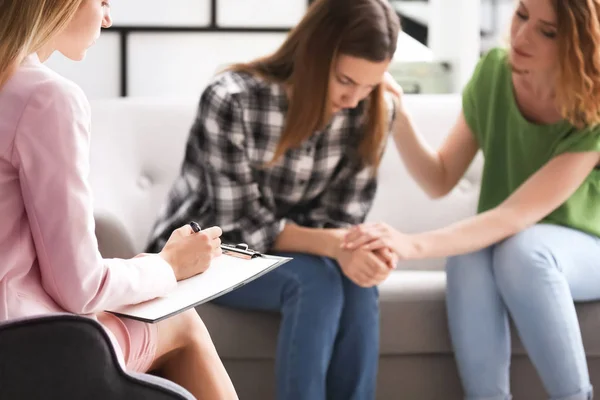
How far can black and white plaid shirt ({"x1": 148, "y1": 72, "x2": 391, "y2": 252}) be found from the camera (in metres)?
1.72

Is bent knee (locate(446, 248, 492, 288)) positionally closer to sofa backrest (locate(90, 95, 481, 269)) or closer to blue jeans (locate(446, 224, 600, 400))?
blue jeans (locate(446, 224, 600, 400))

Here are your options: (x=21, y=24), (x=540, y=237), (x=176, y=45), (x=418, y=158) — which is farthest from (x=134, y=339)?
(x=176, y=45)

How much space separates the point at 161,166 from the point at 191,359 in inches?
41.0

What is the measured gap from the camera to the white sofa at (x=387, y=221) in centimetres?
173

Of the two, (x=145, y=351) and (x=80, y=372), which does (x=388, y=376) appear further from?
(x=80, y=372)

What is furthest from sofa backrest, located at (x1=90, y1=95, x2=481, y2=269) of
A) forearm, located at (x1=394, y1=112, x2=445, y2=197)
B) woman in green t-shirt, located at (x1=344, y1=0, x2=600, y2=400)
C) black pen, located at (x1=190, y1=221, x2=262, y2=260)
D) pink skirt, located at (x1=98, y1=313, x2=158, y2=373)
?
pink skirt, located at (x1=98, y1=313, x2=158, y2=373)

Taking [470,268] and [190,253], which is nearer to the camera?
[190,253]

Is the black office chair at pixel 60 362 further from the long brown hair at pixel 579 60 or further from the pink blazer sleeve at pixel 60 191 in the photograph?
the long brown hair at pixel 579 60

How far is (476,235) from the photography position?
1.74 m

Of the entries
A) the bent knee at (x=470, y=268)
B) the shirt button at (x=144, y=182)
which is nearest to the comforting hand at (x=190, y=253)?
the bent knee at (x=470, y=268)

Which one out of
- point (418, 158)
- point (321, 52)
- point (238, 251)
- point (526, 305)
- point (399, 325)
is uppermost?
point (321, 52)

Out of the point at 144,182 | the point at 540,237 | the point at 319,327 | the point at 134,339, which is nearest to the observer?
the point at 134,339

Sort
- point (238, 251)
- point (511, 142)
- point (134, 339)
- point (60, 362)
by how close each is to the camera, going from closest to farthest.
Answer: point (60, 362), point (134, 339), point (238, 251), point (511, 142)

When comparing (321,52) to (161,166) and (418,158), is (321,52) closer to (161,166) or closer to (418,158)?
(418,158)
